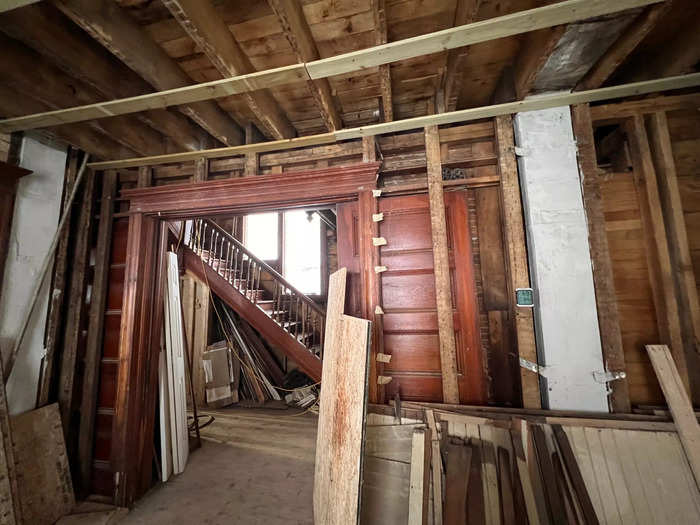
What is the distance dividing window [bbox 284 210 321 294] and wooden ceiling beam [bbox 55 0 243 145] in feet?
14.3

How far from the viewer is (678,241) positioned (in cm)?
152

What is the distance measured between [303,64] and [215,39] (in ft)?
1.34

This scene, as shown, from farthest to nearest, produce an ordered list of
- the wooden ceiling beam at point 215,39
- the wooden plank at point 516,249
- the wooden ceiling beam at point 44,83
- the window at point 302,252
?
the window at point 302,252, the wooden plank at point 516,249, the wooden ceiling beam at point 44,83, the wooden ceiling beam at point 215,39

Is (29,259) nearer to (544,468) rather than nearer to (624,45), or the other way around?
(544,468)

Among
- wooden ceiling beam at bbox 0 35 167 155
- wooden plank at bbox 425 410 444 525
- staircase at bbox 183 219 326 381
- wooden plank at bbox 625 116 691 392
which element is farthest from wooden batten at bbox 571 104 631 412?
staircase at bbox 183 219 326 381

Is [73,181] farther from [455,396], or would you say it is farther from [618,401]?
[618,401]

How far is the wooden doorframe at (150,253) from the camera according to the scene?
1.97 meters

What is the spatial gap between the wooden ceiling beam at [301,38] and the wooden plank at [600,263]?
1.48 meters

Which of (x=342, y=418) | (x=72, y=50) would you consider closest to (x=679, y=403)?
(x=342, y=418)

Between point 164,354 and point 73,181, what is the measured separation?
1.65 meters

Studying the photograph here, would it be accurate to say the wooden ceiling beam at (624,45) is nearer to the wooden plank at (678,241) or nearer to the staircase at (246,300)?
the wooden plank at (678,241)

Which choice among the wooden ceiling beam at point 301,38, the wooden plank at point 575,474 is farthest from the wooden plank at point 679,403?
the wooden ceiling beam at point 301,38

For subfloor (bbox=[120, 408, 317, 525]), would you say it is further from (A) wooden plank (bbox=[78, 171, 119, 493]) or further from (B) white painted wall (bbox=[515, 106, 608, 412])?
(B) white painted wall (bbox=[515, 106, 608, 412])

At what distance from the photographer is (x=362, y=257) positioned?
184cm
